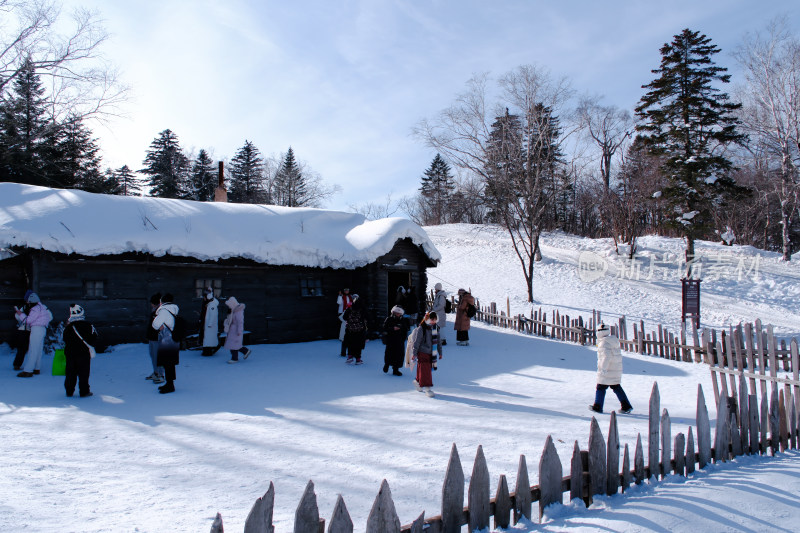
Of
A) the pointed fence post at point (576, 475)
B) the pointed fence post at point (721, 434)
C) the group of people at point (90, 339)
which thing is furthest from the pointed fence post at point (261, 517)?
the group of people at point (90, 339)

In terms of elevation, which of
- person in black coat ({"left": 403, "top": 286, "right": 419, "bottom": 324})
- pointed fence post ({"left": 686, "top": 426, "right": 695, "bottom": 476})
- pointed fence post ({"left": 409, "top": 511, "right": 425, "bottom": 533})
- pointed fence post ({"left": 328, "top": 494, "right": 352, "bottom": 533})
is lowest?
pointed fence post ({"left": 686, "top": 426, "right": 695, "bottom": 476})

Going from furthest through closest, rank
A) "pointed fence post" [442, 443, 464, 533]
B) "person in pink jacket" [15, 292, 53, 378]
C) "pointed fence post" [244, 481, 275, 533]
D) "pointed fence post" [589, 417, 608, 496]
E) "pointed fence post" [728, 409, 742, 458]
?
"person in pink jacket" [15, 292, 53, 378] < "pointed fence post" [728, 409, 742, 458] < "pointed fence post" [589, 417, 608, 496] < "pointed fence post" [442, 443, 464, 533] < "pointed fence post" [244, 481, 275, 533]

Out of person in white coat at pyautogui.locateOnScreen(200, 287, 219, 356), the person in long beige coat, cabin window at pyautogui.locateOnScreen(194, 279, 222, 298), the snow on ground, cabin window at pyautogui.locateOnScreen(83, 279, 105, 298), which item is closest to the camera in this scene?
the snow on ground

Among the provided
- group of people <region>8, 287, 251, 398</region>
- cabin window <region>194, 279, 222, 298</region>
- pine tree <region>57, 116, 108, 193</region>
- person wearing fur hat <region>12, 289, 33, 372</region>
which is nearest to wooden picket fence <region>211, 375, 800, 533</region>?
group of people <region>8, 287, 251, 398</region>

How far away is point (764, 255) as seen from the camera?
3189 centimetres

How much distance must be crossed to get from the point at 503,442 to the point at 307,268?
1053cm

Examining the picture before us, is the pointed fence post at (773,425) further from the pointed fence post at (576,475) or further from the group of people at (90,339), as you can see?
the group of people at (90,339)

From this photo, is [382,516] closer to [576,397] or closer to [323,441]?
[323,441]

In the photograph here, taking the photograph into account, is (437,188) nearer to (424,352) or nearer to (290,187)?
(290,187)

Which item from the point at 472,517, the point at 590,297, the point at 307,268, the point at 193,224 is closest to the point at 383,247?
the point at 307,268

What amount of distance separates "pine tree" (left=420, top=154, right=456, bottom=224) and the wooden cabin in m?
43.4

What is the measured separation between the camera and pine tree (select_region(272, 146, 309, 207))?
49.7 metres

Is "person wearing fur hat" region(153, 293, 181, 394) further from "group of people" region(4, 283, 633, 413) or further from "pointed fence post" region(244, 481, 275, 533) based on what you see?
"pointed fence post" region(244, 481, 275, 533)

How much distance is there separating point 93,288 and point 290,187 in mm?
38411
